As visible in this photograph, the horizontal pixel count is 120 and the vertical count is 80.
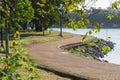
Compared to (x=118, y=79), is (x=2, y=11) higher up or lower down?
higher up

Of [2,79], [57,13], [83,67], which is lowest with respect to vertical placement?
[83,67]

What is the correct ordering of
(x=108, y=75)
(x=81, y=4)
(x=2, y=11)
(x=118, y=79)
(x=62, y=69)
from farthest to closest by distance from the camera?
1. (x=62, y=69)
2. (x=108, y=75)
3. (x=118, y=79)
4. (x=2, y=11)
5. (x=81, y=4)

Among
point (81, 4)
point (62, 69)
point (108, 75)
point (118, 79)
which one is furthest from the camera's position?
point (62, 69)

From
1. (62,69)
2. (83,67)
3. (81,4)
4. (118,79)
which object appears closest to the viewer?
(81,4)

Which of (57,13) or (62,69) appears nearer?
(57,13)

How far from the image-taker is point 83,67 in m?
22.0

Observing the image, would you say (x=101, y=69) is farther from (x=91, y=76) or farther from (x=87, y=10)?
(x=87, y=10)

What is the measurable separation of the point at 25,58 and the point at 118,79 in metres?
12.5

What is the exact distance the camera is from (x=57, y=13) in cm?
523

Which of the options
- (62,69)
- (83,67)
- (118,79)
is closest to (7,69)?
(118,79)

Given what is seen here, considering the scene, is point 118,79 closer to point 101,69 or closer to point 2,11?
point 101,69

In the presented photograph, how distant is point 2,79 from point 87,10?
A: 1693mm

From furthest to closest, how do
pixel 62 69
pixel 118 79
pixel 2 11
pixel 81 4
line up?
pixel 62 69
pixel 118 79
pixel 2 11
pixel 81 4

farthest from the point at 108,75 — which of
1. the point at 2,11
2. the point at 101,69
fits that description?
the point at 2,11
